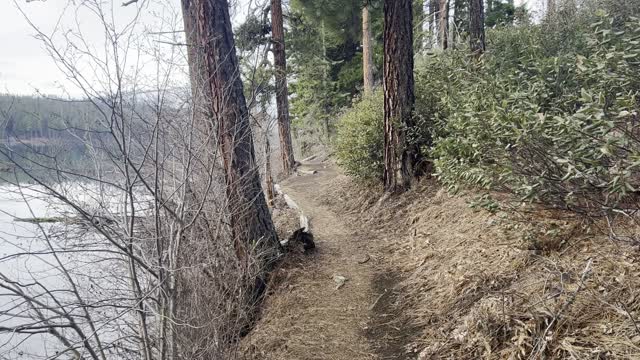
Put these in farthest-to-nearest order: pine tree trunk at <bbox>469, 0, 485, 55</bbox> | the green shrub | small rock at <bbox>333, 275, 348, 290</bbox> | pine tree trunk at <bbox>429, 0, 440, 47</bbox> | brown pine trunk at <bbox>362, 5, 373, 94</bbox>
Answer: brown pine trunk at <bbox>362, 5, 373, 94</bbox>
pine tree trunk at <bbox>429, 0, 440, 47</bbox>
the green shrub
pine tree trunk at <bbox>469, 0, 485, 55</bbox>
small rock at <bbox>333, 275, 348, 290</bbox>

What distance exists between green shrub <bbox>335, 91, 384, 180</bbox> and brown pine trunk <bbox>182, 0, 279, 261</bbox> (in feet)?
9.09

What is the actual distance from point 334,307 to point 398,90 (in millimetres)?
3522

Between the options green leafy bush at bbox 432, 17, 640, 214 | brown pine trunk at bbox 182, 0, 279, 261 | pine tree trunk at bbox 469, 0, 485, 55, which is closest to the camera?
green leafy bush at bbox 432, 17, 640, 214

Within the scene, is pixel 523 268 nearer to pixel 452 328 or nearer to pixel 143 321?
pixel 452 328

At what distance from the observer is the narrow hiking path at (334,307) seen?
10.9ft

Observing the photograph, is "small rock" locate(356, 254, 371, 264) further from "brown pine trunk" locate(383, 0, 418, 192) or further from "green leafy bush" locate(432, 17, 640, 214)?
"green leafy bush" locate(432, 17, 640, 214)

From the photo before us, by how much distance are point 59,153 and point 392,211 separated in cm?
437

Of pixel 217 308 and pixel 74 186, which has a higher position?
pixel 74 186

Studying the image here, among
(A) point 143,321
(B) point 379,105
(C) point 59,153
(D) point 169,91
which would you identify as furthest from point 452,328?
(B) point 379,105

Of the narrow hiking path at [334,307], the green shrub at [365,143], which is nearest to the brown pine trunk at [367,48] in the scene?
the green shrub at [365,143]

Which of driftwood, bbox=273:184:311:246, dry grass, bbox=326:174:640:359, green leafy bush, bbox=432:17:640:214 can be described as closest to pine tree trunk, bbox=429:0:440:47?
driftwood, bbox=273:184:311:246

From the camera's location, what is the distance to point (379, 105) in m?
7.41

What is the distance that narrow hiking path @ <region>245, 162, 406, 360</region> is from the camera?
131 inches

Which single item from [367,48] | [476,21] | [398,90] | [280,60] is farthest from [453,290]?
[367,48]
